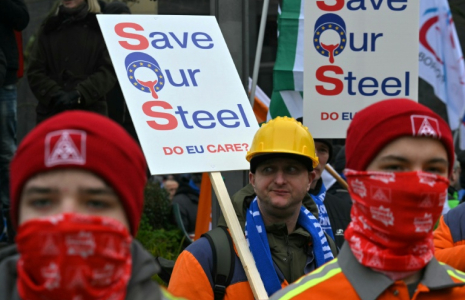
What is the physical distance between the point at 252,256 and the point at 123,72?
127cm

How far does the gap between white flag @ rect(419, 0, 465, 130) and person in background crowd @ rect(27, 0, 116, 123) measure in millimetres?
3798

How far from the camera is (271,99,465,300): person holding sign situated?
115 inches

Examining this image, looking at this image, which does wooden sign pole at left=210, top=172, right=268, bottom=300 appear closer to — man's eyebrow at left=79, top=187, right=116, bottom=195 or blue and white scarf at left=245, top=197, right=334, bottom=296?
blue and white scarf at left=245, top=197, right=334, bottom=296

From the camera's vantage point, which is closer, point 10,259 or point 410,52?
point 10,259

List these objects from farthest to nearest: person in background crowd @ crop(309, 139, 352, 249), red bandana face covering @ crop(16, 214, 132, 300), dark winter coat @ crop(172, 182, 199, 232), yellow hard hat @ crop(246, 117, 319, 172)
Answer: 1. dark winter coat @ crop(172, 182, 199, 232)
2. person in background crowd @ crop(309, 139, 352, 249)
3. yellow hard hat @ crop(246, 117, 319, 172)
4. red bandana face covering @ crop(16, 214, 132, 300)

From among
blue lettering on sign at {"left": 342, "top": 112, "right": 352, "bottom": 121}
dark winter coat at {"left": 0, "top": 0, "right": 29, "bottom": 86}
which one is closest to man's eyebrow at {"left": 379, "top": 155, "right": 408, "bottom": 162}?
blue lettering on sign at {"left": 342, "top": 112, "right": 352, "bottom": 121}

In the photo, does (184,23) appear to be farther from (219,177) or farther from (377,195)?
(377,195)

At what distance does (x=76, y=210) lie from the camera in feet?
8.04

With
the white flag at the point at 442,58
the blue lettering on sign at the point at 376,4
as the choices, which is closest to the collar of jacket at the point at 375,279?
the blue lettering on sign at the point at 376,4

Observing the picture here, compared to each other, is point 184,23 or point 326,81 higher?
point 184,23

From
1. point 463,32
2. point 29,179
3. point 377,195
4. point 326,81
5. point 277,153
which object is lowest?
point 463,32

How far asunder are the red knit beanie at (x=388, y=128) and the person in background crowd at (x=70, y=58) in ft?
14.3

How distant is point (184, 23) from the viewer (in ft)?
16.8

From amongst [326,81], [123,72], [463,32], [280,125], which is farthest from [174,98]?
[463,32]
